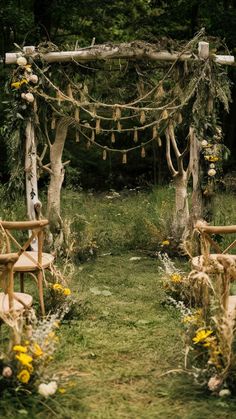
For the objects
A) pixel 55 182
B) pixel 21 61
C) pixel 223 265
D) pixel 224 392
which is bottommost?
pixel 224 392

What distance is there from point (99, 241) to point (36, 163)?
5.65 feet

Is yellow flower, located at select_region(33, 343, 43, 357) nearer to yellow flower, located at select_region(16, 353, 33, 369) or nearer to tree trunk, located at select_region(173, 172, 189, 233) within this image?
yellow flower, located at select_region(16, 353, 33, 369)

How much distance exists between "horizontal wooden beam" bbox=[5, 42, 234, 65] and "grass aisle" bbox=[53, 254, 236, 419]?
256 cm

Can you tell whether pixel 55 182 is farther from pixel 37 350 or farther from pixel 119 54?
pixel 37 350

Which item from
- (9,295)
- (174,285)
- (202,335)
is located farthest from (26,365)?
(174,285)

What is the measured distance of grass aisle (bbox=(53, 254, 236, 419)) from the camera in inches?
169

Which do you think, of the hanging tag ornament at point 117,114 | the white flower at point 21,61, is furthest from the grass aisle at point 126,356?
the white flower at point 21,61

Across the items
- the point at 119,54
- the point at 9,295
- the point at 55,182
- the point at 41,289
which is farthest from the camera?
the point at 55,182

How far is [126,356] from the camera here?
209 inches

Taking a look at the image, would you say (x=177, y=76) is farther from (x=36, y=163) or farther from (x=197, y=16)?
(x=197, y=16)

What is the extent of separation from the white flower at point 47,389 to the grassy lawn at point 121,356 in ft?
0.33

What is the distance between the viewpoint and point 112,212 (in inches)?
453

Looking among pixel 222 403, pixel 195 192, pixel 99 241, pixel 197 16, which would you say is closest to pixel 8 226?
pixel 222 403

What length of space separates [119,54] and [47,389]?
483cm
